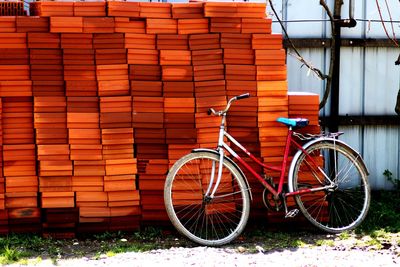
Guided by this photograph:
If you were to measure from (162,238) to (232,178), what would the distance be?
0.92m

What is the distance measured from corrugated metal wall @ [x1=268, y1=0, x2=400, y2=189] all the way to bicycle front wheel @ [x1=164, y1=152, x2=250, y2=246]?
2.00 metres

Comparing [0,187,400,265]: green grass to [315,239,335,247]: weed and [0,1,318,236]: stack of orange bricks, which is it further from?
[0,1,318,236]: stack of orange bricks

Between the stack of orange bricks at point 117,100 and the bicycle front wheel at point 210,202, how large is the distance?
0.20 metres

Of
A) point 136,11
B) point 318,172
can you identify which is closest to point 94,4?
point 136,11

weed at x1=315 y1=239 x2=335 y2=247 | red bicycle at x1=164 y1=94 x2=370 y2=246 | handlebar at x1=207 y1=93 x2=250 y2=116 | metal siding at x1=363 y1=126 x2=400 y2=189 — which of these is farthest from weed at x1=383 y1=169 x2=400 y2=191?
handlebar at x1=207 y1=93 x2=250 y2=116

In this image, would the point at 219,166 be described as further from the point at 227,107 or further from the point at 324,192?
the point at 324,192

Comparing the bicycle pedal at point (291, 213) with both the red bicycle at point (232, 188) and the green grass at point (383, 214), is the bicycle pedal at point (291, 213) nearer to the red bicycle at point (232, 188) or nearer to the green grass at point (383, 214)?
the red bicycle at point (232, 188)

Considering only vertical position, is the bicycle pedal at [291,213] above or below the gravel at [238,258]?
above

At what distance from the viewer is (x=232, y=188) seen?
6.55 metres

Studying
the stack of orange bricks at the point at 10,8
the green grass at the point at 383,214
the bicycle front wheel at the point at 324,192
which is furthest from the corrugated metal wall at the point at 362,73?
the stack of orange bricks at the point at 10,8

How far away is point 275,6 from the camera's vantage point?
7863 millimetres

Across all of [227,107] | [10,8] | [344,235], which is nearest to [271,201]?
[344,235]

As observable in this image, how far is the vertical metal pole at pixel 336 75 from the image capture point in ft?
25.4

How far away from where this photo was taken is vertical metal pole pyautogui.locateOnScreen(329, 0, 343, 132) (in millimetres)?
7728
